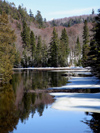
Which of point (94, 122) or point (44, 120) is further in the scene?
point (44, 120)

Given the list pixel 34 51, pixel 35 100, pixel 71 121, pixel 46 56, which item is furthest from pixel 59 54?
pixel 71 121

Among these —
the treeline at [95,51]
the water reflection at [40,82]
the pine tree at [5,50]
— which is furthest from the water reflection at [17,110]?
the pine tree at [5,50]

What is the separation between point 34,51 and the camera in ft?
315

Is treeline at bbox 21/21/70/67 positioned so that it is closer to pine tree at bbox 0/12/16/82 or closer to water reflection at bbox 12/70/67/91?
water reflection at bbox 12/70/67/91

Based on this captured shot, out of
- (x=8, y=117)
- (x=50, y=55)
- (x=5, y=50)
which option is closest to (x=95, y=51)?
(x=5, y=50)

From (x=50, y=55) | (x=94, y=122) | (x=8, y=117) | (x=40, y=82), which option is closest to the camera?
(x=94, y=122)

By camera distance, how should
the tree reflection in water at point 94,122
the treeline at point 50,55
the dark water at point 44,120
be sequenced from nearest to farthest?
the tree reflection in water at point 94,122 < the dark water at point 44,120 < the treeline at point 50,55

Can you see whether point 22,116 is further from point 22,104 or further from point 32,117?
point 22,104

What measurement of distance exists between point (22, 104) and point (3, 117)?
3.42m

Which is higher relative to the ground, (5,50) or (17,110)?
(5,50)

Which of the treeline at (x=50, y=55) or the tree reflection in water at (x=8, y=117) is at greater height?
the treeline at (x=50, y=55)

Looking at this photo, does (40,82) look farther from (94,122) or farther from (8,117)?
(94,122)

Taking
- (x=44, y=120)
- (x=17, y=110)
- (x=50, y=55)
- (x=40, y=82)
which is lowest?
(x=44, y=120)

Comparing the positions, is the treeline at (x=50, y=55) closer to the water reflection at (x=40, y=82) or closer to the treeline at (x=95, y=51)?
the water reflection at (x=40, y=82)
